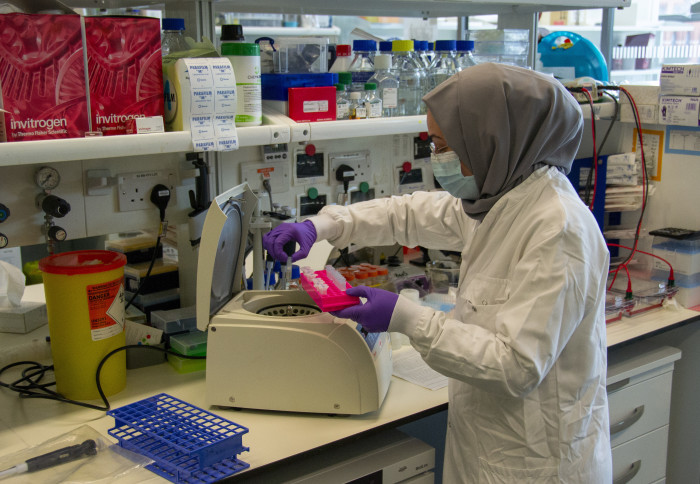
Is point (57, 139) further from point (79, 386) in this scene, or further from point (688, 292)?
point (688, 292)

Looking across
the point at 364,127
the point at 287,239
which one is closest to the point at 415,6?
the point at 364,127

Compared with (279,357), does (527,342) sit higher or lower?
higher

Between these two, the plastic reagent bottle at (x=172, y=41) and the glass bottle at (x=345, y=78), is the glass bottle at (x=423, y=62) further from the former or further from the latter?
the plastic reagent bottle at (x=172, y=41)

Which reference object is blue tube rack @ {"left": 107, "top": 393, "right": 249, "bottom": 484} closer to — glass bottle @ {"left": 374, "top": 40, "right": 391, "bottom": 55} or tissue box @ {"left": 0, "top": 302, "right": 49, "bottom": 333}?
tissue box @ {"left": 0, "top": 302, "right": 49, "bottom": 333}

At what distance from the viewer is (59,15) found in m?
1.47

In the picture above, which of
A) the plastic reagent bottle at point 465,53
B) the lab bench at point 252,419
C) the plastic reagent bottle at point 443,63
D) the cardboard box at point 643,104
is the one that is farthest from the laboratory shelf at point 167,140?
the cardboard box at point 643,104

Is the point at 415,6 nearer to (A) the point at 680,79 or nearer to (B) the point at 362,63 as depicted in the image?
(B) the point at 362,63

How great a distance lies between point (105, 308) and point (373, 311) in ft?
2.18

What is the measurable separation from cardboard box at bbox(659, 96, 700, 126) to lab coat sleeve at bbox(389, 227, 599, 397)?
1.30 meters

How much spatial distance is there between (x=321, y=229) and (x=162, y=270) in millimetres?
524

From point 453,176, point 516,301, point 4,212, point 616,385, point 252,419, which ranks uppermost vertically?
point 453,176

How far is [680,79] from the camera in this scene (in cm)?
238

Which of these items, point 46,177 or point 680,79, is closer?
point 46,177

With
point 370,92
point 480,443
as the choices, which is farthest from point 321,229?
point 480,443
